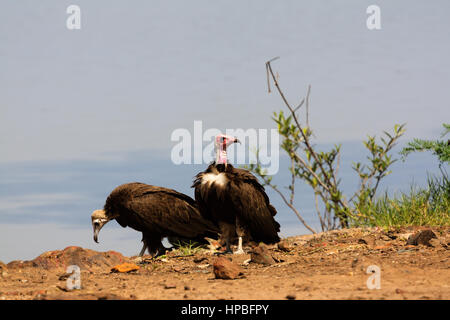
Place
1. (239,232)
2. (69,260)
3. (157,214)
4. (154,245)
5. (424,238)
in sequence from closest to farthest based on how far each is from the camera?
1. (424,238)
2. (239,232)
3. (157,214)
4. (69,260)
5. (154,245)

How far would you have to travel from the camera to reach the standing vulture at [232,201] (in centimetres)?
979

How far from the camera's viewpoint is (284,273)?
7785 mm

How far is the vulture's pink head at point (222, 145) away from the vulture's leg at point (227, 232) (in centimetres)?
106

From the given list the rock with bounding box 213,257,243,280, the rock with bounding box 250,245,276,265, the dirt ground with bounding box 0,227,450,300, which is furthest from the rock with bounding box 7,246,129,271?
the rock with bounding box 213,257,243,280

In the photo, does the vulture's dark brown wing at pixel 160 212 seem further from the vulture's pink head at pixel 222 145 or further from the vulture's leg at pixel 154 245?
the vulture's pink head at pixel 222 145

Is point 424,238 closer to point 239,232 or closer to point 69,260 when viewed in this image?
point 239,232

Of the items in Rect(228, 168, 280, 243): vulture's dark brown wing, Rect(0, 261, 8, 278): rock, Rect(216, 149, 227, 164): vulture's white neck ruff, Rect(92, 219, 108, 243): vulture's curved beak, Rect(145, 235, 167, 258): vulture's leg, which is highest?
Rect(216, 149, 227, 164): vulture's white neck ruff

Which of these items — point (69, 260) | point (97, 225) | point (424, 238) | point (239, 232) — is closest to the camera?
point (424, 238)

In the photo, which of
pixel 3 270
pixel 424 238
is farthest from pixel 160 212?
pixel 424 238

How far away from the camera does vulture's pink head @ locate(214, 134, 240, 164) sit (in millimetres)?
10203

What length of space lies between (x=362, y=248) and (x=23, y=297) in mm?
5411

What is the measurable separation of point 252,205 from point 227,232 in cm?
75

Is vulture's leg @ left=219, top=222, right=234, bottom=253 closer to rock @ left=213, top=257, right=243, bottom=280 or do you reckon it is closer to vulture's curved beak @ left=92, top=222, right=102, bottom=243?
vulture's curved beak @ left=92, top=222, right=102, bottom=243

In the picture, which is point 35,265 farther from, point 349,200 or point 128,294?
point 349,200
